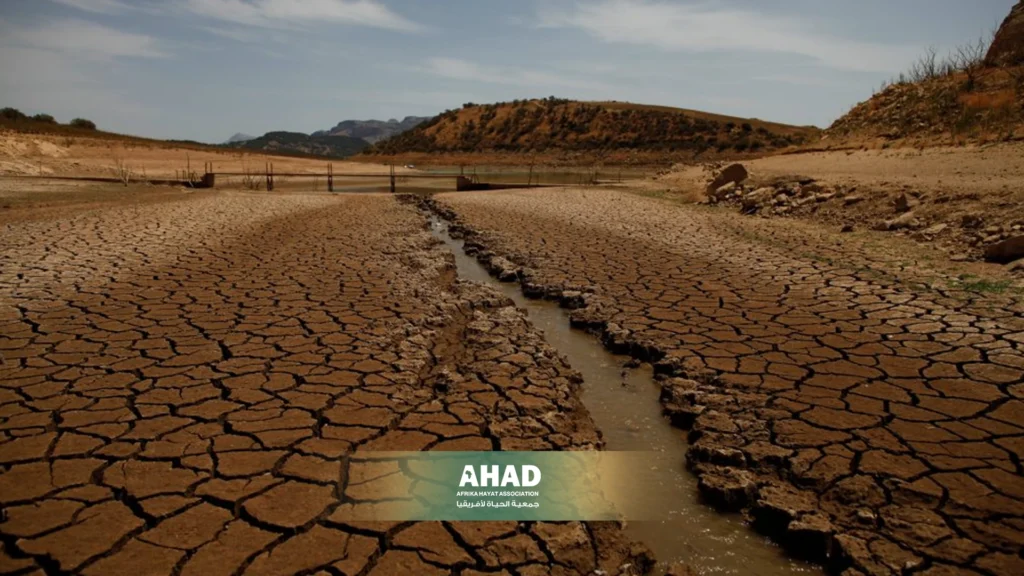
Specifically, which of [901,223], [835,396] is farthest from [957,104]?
[835,396]

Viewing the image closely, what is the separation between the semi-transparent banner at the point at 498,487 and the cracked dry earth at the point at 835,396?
1.29 feet

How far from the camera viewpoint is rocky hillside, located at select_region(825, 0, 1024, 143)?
1370 centimetres

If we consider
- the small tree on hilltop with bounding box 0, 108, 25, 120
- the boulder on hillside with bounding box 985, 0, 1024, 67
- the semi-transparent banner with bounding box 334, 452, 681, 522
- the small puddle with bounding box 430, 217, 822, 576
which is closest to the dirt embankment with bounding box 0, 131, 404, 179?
the small tree on hilltop with bounding box 0, 108, 25, 120

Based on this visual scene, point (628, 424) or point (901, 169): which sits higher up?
point (901, 169)

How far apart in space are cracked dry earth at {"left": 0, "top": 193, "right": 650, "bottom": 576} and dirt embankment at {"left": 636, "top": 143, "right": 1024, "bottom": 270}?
6.37 m

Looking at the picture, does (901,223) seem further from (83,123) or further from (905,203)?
(83,123)

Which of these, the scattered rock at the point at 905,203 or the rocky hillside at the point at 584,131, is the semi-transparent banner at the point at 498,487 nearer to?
the scattered rock at the point at 905,203

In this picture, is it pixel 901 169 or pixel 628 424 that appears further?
pixel 901 169

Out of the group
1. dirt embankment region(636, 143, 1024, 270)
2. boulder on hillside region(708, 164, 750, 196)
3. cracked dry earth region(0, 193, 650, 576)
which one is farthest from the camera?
boulder on hillside region(708, 164, 750, 196)

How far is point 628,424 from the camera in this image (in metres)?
3.54

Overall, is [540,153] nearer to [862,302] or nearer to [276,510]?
[862,302]

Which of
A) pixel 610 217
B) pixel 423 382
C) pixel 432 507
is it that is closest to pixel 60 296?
pixel 423 382

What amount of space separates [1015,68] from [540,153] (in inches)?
1368

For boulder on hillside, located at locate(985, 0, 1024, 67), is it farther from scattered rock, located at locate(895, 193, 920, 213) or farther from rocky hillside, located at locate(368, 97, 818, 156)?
rocky hillside, located at locate(368, 97, 818, 156)
